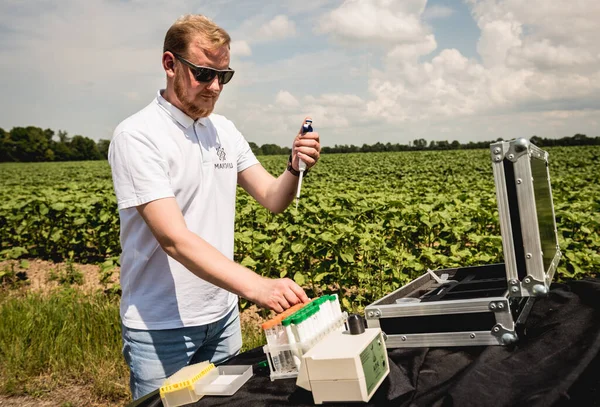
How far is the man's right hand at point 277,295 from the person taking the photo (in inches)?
60.7

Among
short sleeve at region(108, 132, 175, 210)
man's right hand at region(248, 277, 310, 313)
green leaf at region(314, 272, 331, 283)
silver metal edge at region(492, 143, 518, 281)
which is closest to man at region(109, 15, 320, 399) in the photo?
short sleeve at region(108, 132, 175, 210)

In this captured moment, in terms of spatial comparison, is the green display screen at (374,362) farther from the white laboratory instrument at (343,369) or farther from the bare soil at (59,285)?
the bare soil at (59,285)

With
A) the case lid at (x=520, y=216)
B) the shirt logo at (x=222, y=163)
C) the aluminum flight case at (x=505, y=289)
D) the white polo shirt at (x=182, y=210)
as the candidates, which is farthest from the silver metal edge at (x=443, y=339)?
the shirt logo at (x=222, y=163)

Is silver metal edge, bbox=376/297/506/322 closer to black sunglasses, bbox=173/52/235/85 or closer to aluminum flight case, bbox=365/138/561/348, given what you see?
aluminum flight case, bbox=365/138/561/348

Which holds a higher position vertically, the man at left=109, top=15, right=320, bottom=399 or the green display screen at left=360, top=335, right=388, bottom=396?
the man at left=109, top=15, right=320, bottom=399

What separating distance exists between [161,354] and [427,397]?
113cm

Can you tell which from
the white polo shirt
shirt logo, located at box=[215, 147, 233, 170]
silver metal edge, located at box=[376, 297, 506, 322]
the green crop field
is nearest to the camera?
silver metal edge, located at box=[376, 297, 506, 322]

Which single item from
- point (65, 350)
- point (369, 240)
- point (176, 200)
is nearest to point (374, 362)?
point (176, 200)

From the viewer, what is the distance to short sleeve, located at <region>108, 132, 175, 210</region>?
1749 millimetres

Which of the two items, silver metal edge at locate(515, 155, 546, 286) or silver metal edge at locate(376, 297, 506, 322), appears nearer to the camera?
silver metal edge at locate(515, 155, 546, 286)

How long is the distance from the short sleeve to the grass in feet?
8.13

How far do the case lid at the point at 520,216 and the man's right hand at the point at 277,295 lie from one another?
24.1 inches

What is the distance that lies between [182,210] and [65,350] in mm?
2944

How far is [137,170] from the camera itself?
1.78 metres
